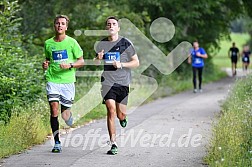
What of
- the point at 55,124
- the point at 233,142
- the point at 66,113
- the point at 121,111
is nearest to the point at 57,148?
the point at 55,124

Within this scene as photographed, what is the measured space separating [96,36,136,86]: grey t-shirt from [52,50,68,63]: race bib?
535 mm

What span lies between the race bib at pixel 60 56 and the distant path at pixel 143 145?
1433 mm

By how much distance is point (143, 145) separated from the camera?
34.7ft

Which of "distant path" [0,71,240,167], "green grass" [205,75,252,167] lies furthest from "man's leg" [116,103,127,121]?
"green grass" [205,75,252,167]

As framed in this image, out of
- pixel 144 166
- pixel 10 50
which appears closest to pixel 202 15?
pixel 10 50

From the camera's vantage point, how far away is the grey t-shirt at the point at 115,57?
32.2 feet

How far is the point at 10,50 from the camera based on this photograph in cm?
1491

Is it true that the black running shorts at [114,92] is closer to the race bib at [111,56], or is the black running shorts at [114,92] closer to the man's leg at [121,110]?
the man's leg at [121,110]

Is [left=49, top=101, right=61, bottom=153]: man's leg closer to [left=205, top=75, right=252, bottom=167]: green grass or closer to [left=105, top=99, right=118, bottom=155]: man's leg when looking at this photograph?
[left=105, top=99, right=118, bottom=155]: man's leg

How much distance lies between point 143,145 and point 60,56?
2.05 metres

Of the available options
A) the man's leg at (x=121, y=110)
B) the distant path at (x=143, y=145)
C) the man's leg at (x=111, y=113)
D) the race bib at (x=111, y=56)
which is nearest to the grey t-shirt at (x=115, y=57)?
the race bib at (x=111, y=56)

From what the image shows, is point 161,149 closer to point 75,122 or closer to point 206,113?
point 75,122

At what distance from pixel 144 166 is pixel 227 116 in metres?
2.87

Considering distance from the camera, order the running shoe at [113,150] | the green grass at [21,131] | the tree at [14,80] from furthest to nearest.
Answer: the tree at [14,80]
the green grass at [21,131]
the running shoe at [113,150]
